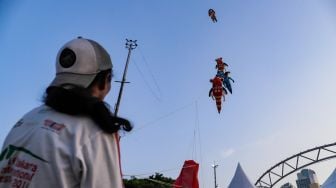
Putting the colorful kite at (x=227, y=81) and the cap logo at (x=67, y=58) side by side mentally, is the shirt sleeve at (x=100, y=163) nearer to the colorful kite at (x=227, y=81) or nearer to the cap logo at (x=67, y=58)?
the cap logo at (x=67, y=58)

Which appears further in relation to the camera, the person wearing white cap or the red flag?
the red flag

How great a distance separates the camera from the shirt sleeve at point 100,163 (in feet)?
4.02

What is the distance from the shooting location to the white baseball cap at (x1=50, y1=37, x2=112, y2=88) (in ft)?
4.88

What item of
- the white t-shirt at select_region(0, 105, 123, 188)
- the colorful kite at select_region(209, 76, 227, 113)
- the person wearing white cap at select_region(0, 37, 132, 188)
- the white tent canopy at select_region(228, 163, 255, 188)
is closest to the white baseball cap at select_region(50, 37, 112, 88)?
the person wearing white cap at select_region(0, 37, 132, 188)

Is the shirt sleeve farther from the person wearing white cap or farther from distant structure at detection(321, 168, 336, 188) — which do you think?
distant structure at detection(321, 168, 336, 188)

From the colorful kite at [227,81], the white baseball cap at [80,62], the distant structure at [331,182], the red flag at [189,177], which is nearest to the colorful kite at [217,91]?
the colorful kite at [227,81]

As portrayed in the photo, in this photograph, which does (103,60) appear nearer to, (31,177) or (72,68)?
(72,68)

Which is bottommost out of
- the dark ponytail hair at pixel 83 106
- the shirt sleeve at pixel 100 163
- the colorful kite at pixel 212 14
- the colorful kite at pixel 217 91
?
the shirt sleeve at pixel 100 163

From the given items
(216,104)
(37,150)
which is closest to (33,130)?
(37,150)

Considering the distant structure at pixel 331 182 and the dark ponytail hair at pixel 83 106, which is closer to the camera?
the dark ponytail hair at pixel 83 106

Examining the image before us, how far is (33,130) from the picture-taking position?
52.6 inches

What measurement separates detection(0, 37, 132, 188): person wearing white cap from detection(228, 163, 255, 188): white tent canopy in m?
12.0

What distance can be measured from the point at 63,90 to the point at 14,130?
0.94 ft

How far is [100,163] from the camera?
4.12 ft
